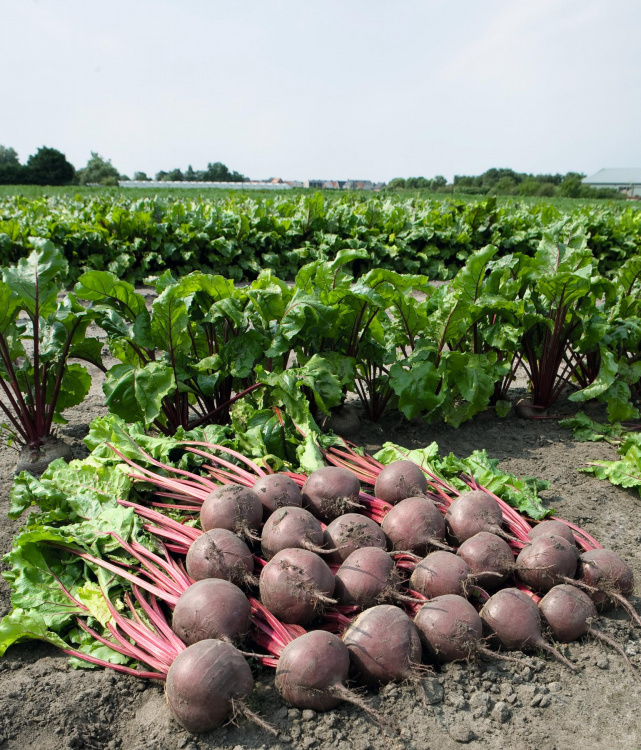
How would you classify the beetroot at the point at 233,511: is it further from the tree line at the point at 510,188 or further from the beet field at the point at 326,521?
the tree line at the point at 510,188

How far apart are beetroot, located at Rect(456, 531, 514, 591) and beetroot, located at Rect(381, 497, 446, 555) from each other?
13cm

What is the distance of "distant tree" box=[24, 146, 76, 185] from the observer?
206ft

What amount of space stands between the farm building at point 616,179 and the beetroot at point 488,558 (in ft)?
325

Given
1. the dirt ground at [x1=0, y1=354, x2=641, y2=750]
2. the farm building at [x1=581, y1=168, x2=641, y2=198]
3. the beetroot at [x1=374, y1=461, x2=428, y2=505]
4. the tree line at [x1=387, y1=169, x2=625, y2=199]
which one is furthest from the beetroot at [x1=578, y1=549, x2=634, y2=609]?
the farm building at [x1=581, y1=168, x2=641, y2=198]

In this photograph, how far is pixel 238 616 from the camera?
2.14 metres

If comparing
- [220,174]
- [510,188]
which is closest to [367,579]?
[510,188]

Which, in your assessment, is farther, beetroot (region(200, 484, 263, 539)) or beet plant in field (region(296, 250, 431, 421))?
beet plant in field (region(296, 250, 431, 421))

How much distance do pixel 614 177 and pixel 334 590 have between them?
113 m

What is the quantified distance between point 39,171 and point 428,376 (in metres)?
71.4

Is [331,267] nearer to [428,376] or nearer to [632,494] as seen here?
[428,376]

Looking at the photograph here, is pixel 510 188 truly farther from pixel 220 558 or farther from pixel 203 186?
pixel 220 558

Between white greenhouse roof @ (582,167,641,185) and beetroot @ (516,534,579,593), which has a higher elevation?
white greenhouse roof @ (582,167,641,185)

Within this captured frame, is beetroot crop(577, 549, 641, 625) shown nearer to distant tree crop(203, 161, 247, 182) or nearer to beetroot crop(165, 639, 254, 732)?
beetroot crop(165, 639, 254, 732)

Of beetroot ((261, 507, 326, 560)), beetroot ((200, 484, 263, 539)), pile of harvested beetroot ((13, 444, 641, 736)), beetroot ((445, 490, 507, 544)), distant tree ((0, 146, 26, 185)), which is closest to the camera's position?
pile of harvested beetroot ((13, 444, 641, 736))
